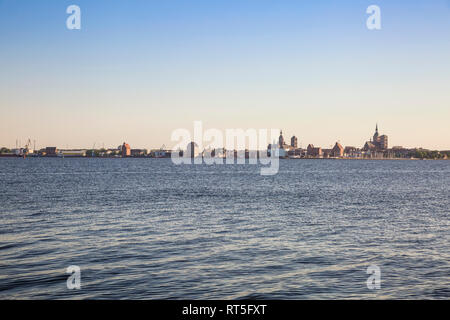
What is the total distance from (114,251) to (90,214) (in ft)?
51.7

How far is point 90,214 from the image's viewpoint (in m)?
37.1

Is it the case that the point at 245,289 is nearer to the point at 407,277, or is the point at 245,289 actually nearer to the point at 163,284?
the point at 163,284

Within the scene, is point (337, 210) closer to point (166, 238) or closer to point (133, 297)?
point (166, 238)

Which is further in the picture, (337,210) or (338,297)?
(337,210)

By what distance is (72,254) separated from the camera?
21.9 m
